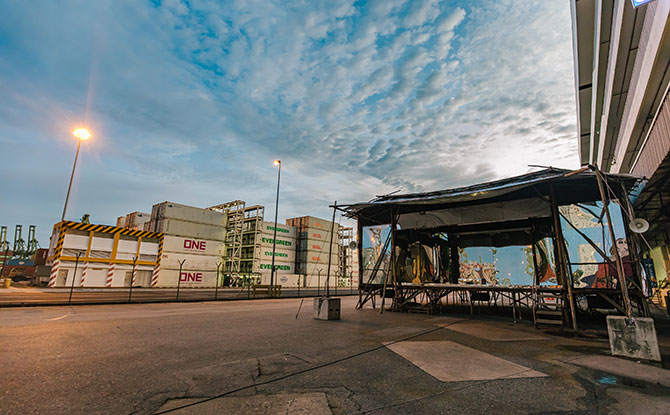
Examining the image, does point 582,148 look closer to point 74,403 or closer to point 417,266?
point 417,266

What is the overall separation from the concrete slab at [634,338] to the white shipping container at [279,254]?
41.2 metres

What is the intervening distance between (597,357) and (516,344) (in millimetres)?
1421

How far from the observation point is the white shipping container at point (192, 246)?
1400 inches

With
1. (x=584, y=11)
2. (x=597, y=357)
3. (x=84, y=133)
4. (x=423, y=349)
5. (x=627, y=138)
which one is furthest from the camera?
(x=84, y=133)

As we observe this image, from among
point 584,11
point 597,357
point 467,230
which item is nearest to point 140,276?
point 467,230

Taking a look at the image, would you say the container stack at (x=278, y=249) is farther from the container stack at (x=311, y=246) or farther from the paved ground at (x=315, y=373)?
the paved ground at (x=315, y=373)

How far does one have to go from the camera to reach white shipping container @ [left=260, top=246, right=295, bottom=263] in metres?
43.7

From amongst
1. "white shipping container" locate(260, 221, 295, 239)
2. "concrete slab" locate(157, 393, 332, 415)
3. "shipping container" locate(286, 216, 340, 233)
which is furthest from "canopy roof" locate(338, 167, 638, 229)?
"shipping container" locate(286, 216, 340, 233)

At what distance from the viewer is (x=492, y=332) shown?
26.8 feet

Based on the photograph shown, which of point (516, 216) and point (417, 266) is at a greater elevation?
point (516, 216)

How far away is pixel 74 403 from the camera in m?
3.19

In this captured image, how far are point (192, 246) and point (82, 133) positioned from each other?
16821 mm

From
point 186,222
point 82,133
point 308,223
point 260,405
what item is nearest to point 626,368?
point 260,405

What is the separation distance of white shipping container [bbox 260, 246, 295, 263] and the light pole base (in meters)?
34.7
